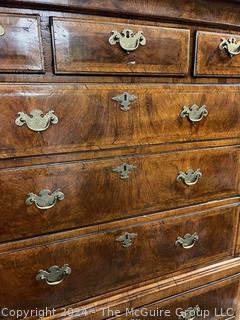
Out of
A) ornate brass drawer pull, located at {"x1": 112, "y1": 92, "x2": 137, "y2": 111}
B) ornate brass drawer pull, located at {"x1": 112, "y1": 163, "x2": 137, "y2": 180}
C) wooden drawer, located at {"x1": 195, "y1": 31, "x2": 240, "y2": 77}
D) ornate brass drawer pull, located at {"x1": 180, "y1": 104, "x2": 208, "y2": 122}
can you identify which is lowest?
ornate brass drawer pull, located at {"x1": 112, "y1": 163, "x2": 137, "y2": 180}

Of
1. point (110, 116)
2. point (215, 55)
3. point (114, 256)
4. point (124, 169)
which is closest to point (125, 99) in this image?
point (110, 116)

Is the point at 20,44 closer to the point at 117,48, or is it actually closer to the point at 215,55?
the point at 117,48

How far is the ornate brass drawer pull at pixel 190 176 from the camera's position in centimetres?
75

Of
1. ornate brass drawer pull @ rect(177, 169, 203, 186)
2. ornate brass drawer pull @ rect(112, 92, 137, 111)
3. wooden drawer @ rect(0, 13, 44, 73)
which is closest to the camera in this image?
wooden drawer @ rect(0, 13, 44, 73)

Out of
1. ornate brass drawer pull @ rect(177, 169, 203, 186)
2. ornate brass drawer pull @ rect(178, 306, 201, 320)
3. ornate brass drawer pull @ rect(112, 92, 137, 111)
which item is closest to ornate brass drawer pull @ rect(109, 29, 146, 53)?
ornate brass drawer pull @ rect(112, 92, 137, 111)

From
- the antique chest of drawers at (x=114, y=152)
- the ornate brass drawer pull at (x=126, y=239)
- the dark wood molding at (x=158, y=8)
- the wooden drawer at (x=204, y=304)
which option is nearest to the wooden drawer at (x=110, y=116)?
the antique chest of drawers at (x=114, y=152)

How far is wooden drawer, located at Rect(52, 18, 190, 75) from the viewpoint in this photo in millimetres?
560

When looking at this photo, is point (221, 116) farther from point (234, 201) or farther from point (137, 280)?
point (137, 280)

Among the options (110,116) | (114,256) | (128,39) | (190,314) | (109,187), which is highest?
(128,39)

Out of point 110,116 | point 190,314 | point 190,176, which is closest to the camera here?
point 110,116

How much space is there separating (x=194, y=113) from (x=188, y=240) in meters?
0.40

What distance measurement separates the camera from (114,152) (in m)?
0.67

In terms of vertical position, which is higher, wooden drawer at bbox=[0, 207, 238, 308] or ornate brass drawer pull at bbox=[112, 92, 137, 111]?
ornate brass drawer pull at bbox=[112, 92, 137, 111]

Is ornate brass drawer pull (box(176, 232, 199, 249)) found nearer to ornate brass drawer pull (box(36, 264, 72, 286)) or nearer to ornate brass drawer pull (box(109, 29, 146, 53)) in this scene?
ornate brass drawer pull (box(36, 264, 72, 286))
